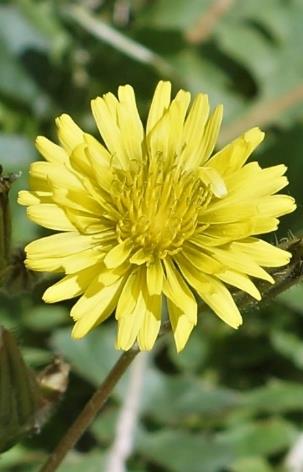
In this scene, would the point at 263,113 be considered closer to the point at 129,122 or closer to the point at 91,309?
the point at 129,122

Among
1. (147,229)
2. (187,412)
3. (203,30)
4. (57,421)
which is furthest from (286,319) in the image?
(147,229)

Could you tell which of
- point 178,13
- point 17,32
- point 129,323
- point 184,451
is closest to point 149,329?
point 129,323

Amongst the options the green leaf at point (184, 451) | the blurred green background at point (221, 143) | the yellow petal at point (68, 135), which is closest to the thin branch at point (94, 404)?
the yellow petal at point (68, 135)

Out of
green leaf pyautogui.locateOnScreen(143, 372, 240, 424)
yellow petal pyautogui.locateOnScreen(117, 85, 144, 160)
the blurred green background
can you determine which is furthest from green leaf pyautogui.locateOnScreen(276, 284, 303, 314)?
yellow petal pyautogui.locateOnScreen(117, 85, 144, 160)

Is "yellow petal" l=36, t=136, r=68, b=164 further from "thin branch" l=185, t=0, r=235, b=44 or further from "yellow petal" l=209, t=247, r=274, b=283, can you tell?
"thin branch" l=185, t=0, r=235, b=44

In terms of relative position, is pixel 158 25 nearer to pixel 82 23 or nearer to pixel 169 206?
pixel 82 23

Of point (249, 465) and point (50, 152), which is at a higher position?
point (50, 152)
